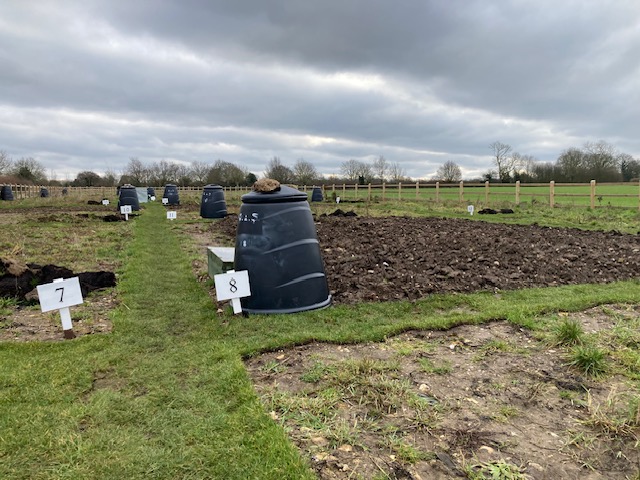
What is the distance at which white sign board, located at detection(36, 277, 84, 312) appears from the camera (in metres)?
4.09

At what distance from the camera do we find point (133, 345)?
414 centimetres

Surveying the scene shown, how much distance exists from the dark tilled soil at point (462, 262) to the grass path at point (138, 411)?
2382mm

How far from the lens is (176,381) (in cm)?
337

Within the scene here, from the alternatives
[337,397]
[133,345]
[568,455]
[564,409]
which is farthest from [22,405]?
[564,409]

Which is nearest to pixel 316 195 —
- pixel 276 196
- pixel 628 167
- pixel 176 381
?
pixel 276 196

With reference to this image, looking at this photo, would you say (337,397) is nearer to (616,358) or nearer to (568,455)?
(568,455)

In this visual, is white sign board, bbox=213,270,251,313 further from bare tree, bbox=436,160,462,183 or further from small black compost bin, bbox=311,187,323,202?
bare tree, bbox=436,160,462,183

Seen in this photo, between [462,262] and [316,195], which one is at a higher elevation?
[316,195]

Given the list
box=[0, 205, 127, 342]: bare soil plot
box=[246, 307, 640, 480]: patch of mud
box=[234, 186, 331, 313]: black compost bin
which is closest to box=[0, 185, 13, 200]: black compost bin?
box=[0, 205, 127, 342]: bare soil plot

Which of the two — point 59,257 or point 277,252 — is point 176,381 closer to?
point 277,252

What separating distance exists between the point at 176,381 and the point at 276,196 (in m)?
2.27

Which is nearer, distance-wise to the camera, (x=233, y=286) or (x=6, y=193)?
(x=233, y=286)

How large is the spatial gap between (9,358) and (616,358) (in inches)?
203

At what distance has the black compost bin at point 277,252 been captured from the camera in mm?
4805
